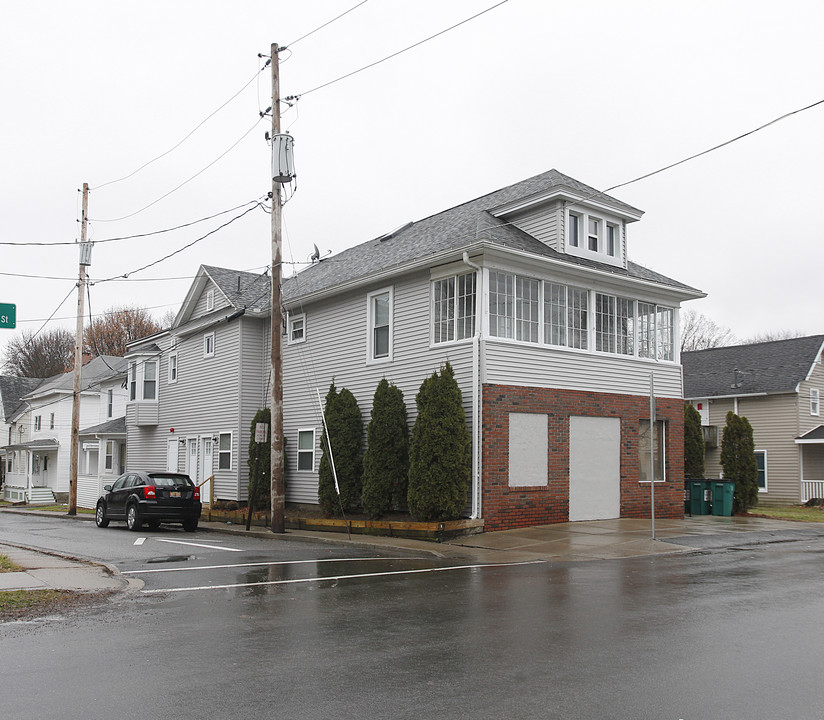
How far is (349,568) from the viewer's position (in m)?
13.0

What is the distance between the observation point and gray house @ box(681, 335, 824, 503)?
32.6 m

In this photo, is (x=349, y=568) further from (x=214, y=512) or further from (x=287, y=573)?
(x=214, y=512)

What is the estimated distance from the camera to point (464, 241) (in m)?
18.6

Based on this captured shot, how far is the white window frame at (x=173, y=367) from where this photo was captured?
3156 centimetres

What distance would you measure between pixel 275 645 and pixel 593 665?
2885mm

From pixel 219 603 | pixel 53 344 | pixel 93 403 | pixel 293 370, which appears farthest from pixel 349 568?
pixel 53 344

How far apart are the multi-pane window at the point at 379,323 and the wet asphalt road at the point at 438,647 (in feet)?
31.3

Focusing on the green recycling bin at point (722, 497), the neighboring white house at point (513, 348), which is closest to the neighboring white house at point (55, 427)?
the neighboring white house at point (513, 348)

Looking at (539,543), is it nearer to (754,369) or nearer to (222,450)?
(222,450)

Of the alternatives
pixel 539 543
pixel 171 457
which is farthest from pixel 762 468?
pixel 171 457

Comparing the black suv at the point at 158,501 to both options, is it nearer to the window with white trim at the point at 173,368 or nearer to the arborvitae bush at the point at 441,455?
the arborvitae bush at the point at 441,455

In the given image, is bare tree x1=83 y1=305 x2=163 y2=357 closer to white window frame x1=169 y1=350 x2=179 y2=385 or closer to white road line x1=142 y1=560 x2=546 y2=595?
white window frame x1=169 y1=350 x2=179 y2=385

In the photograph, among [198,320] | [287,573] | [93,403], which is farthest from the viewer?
[93,403]

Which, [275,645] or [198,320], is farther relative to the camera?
[198,320]
